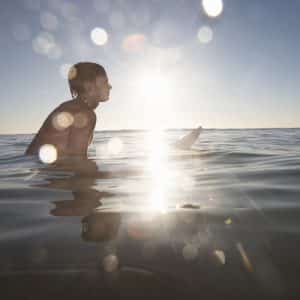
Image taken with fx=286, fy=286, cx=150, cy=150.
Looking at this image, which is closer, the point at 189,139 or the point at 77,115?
the point at 77,115

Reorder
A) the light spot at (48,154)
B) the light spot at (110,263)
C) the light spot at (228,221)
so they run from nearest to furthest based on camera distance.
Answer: the light spot at (110,263)
the light spot at (228,221)
the light spot at (48,154)

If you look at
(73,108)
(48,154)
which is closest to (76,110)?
(73,108)

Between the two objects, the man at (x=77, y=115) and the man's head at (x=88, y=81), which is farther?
the man's head at (x=88, y=81)

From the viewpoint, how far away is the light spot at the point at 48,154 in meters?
5.38

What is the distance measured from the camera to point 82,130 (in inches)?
206

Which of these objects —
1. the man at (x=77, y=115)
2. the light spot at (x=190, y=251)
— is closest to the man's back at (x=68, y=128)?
the man at (x=77, y=115)

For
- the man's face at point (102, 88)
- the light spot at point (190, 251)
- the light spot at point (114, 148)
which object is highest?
the man's face at point (102, 88)

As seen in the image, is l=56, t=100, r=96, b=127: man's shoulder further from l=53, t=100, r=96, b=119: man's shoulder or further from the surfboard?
the surfboard

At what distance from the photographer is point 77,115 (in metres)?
5.23

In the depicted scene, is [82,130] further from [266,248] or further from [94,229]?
[266,248]

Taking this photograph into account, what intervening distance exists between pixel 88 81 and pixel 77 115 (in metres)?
0.73

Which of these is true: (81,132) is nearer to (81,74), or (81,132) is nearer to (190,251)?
(81,74)

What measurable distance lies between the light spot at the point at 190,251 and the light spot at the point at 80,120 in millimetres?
4044

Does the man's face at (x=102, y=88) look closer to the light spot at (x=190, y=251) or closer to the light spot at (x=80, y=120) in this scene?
the light spot at (x=80, y=120)
